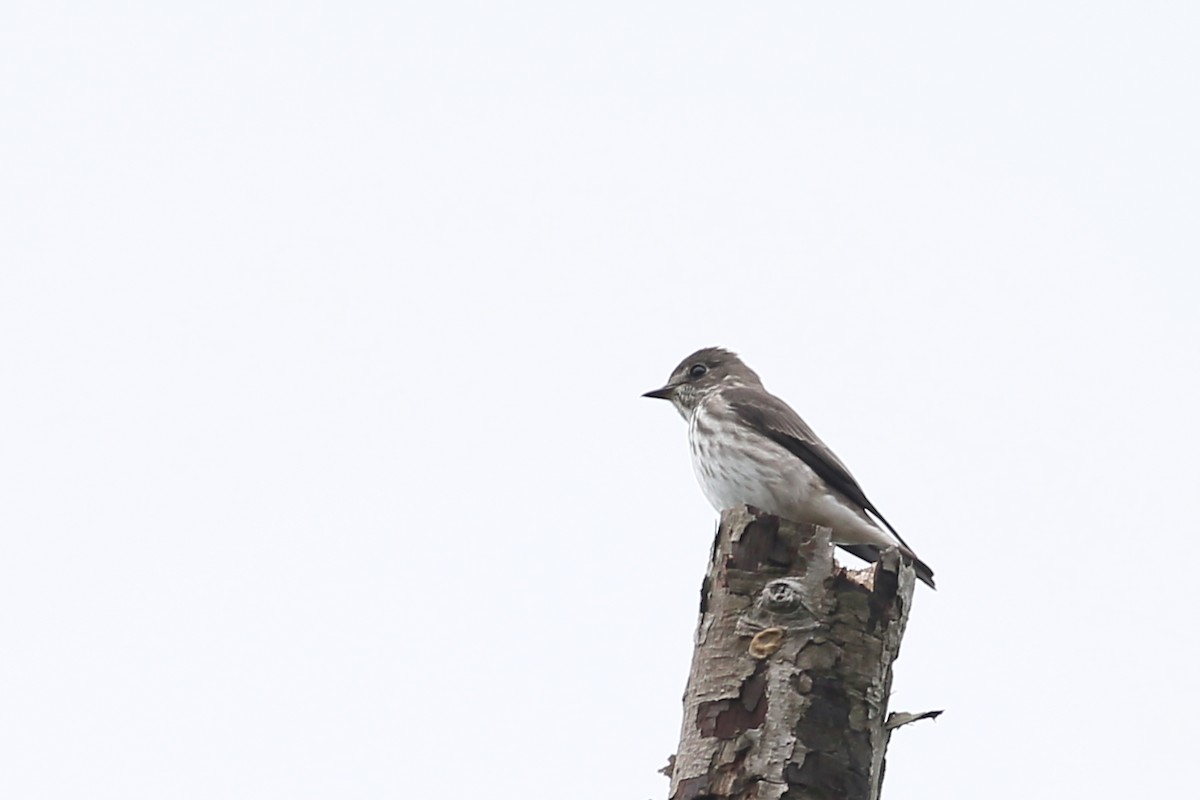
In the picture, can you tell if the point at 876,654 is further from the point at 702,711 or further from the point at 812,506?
the point at 812,506

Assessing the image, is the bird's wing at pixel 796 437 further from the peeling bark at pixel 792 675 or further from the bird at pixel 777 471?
the peeling bark at pixel 792 675

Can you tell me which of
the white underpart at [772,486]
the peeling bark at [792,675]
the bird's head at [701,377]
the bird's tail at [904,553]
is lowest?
the peeling bark at [792,675]

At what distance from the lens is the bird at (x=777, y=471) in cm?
967

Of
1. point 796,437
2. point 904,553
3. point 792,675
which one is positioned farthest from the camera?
point 796,437

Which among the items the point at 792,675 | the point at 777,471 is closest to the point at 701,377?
the point at 777,471

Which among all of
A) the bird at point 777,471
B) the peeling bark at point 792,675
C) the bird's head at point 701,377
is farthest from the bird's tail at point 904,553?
the peeling bark at point 792,675

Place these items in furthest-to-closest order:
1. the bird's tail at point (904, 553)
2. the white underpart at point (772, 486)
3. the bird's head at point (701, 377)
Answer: the bird's head at point (701, 377) < the white underpart at point (772, 486) < the bird's tail at point (904, 553)

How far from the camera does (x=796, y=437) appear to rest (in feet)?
34.0

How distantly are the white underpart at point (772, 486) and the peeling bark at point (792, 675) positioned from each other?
373cm

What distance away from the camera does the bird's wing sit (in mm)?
10016

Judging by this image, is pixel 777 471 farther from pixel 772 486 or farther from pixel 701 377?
pixel 701 377

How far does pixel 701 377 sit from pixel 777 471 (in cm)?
222

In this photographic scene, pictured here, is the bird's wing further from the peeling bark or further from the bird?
the peeling bark

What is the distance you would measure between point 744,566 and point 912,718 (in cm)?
88
